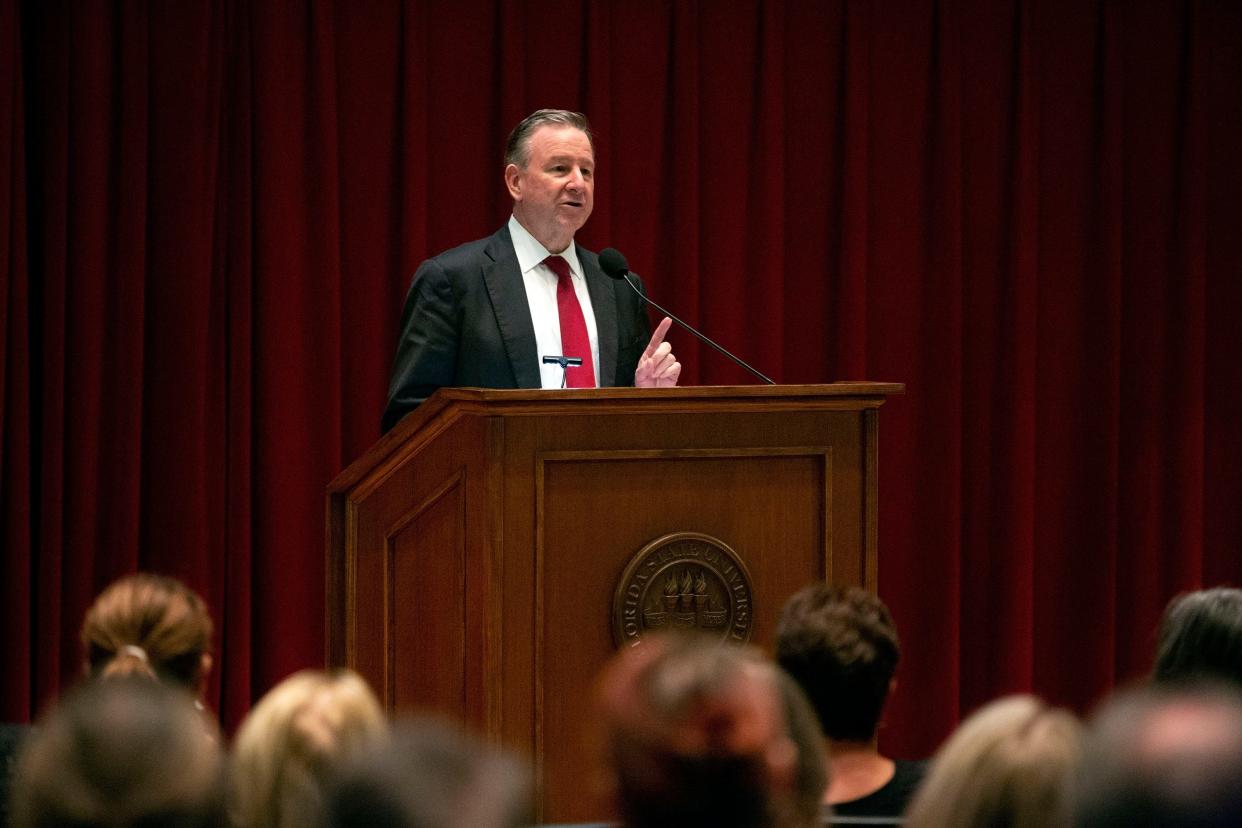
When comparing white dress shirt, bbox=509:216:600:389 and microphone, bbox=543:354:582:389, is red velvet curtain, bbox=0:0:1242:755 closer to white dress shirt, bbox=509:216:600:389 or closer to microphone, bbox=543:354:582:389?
white dress shirt, bbox=509:216:600:389

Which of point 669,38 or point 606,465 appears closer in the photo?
point 606,465

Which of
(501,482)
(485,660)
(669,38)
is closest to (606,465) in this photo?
(501,482)

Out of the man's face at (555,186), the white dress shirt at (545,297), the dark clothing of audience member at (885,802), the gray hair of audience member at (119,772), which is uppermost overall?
the man's face at (555,186)

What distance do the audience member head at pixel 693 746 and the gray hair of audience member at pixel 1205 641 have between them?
48.9 inches

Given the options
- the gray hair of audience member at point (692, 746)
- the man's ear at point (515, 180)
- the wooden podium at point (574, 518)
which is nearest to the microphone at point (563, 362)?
the man's ear at point (515, 180)

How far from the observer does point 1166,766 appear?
118 centimetres

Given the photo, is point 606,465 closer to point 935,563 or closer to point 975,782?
point 975,782

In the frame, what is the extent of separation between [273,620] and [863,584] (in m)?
2.37

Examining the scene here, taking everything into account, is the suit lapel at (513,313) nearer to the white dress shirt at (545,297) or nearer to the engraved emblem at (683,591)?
the white dress shirt at (545,297)

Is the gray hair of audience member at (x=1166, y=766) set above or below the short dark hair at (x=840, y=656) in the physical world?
above

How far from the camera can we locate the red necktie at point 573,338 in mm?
4117

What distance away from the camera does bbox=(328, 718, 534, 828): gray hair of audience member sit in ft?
3.81

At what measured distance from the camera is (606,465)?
329 cm

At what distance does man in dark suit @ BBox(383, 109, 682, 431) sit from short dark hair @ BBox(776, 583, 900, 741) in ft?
5.65
